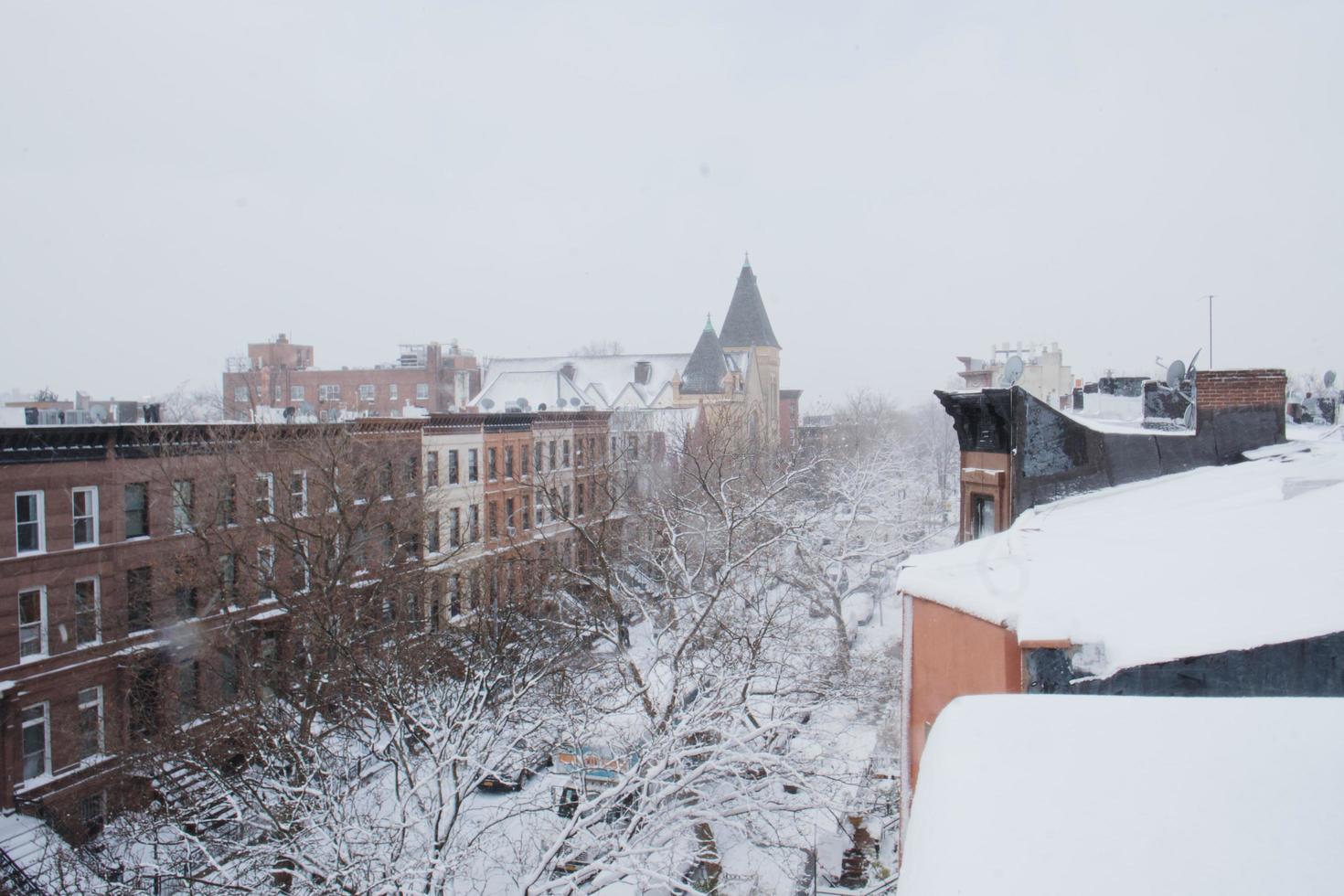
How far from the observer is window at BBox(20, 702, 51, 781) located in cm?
1761

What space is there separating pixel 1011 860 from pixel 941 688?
555 centimetres

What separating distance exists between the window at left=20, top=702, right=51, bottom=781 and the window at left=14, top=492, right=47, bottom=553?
133 inches

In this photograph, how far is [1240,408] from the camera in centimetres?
1216

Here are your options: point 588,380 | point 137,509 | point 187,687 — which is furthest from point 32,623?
point 588,380

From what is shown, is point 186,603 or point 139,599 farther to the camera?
point 186,603

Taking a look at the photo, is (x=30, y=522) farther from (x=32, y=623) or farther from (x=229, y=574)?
(x=229, y=574)

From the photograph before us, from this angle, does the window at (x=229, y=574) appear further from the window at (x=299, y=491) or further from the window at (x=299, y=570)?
the window at (x=299, y=491)

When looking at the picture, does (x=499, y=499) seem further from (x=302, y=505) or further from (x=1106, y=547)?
(x=1106, y=547)

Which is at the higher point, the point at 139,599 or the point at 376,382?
the point at 376,382

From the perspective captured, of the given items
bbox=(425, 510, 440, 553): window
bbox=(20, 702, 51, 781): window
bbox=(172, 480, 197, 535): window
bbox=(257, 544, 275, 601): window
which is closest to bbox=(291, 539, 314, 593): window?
bbox=(257, 544, 275, 601): window

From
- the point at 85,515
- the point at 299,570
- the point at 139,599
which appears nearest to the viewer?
the point at 85,515

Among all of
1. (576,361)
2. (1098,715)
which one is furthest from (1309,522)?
(576,361)

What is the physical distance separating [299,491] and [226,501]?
84.9 inches

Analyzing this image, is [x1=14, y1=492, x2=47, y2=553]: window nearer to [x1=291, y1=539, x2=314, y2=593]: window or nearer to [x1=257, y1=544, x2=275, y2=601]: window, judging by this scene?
[x1=257, y1=544, x2=275, y2=601]: window
